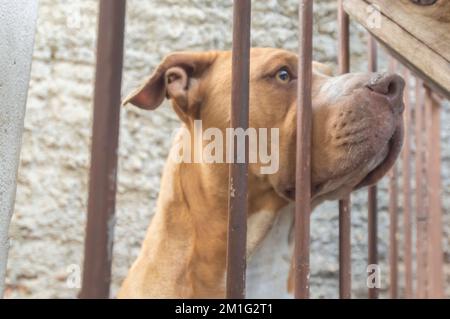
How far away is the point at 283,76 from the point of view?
2082 mm

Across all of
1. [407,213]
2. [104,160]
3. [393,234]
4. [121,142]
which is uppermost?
[121,142]

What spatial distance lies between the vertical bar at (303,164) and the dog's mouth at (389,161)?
1.67 ft

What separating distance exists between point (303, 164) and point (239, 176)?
329 mm

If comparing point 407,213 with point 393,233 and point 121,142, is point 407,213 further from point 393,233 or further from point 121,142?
point 121,142

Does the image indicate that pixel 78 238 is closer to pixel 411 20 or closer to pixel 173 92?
pixel 173 92

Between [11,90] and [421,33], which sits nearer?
[11,90]

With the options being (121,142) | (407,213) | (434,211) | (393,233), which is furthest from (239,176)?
(121,142)

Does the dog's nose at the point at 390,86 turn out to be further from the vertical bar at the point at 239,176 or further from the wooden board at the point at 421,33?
the vertical bar at the point at 239,176

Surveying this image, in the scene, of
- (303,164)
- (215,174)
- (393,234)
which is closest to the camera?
(303,164)

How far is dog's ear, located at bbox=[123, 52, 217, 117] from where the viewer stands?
2.02 metres

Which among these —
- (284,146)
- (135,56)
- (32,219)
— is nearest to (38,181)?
(32,219)

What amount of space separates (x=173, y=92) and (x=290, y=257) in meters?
0.72

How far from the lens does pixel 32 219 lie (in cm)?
387

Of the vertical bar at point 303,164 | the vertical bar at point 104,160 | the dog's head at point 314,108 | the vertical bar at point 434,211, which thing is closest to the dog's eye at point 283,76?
the dog's head at point 314,108
